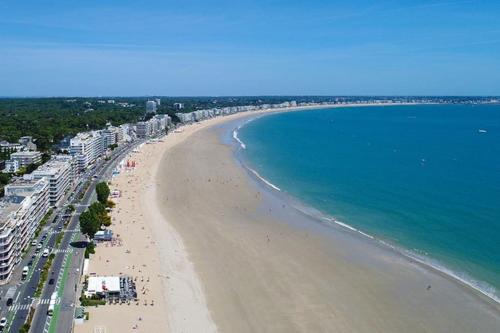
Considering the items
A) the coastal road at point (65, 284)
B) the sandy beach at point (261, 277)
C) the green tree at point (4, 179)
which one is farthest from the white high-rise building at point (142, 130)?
the coastal road at point (65, 284)

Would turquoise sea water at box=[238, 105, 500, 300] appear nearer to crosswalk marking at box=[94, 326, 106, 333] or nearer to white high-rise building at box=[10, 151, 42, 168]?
crosswalk marking at box=[94, 326, 106, 333]

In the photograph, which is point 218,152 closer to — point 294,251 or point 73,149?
point 73,149

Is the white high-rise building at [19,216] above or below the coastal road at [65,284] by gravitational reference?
above

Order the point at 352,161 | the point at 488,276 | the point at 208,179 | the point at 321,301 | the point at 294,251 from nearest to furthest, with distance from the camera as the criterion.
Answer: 1. the point at 321,301
2. the point at 488,276
3. the point at 294,251
4. the point at 208,179
5. the point at 352,161

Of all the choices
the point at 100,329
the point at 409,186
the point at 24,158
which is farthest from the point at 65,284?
the point at 24,158

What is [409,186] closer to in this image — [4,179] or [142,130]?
[4,179]

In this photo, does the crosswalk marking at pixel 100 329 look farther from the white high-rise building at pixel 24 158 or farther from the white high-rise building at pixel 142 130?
the white high-rise building at pixel 142 130

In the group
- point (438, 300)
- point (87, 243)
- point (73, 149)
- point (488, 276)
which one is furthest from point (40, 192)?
point (488, 276)
